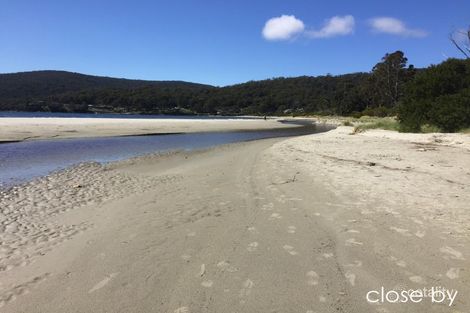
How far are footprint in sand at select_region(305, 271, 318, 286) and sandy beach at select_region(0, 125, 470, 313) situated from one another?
0.8 inches

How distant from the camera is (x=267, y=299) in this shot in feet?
13.0

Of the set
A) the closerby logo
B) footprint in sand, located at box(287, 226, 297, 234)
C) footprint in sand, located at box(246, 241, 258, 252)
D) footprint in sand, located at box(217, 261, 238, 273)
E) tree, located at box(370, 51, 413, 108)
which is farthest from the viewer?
tree, located at box(370, 51, 413, 108)

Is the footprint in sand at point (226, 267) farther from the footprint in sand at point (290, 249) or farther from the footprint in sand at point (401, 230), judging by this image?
the footprint in sand at point (401, 230)

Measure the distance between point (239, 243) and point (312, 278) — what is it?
4.83ft

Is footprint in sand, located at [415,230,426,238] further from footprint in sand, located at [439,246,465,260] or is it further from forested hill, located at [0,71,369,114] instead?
forested hill, located at [0,71,369,114]

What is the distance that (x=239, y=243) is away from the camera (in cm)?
564

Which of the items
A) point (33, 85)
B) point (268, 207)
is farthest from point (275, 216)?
point (33, 85)

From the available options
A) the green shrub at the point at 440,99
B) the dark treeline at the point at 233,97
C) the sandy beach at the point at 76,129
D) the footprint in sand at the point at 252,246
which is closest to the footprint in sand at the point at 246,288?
the footprint in sand at the point at 252,246

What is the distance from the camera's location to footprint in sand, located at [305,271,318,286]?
14.0ft

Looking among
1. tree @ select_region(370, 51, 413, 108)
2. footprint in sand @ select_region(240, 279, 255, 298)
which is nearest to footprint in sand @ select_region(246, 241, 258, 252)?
footprint in sand @ select_region(240, 279, 255, 298)

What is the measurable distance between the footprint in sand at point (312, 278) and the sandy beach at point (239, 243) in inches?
0.8

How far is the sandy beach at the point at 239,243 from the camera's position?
4.05 m

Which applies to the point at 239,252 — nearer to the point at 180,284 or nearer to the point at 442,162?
the point at 180,284

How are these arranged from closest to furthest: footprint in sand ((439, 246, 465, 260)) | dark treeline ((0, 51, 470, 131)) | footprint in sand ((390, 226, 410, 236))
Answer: footprint in sand ((439, 246, 465, 260)) → footprint in sand ((390, 226, 410, 236)) → dark treeline ((0, 51, 470, 131))
